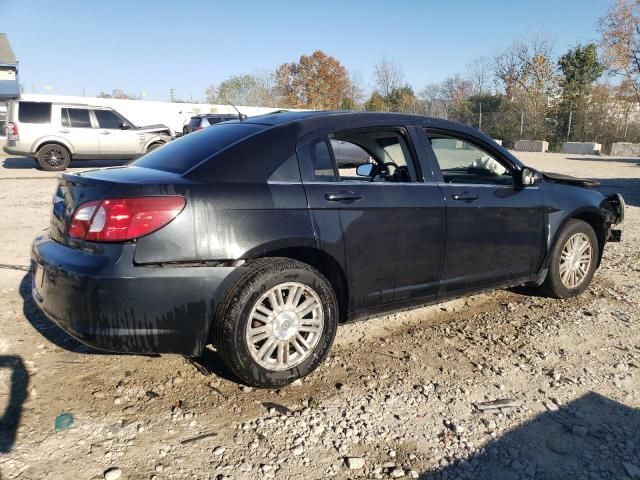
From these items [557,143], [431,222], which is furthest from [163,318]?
[557,143]

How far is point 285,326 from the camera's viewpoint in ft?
10.0

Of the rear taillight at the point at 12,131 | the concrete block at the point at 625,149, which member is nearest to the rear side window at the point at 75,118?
the rear taillight at the point at 12,131

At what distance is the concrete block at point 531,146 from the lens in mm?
30641

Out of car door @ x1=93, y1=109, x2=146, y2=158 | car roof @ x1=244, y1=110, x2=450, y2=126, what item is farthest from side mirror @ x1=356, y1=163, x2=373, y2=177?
car door @ x1=93, y1=109, x2=146, y2=158

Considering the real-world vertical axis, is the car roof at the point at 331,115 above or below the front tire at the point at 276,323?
above

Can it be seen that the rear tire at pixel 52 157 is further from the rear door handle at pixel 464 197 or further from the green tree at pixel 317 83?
the green tree at pixel 317 83

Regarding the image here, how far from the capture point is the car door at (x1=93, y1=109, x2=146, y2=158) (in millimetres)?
15250

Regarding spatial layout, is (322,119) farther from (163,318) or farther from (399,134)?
(163,318)

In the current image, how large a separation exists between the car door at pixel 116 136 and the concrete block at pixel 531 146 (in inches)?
936

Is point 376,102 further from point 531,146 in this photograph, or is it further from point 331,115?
point 331,115

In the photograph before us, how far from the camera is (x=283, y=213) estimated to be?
119 inches

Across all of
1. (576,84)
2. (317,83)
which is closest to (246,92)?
(317,83)

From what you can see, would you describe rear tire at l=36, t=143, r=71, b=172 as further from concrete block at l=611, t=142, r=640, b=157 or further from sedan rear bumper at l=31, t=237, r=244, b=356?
concrete block at l=611, t=142, r=640, b=157

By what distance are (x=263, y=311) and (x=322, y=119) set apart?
135 cm
